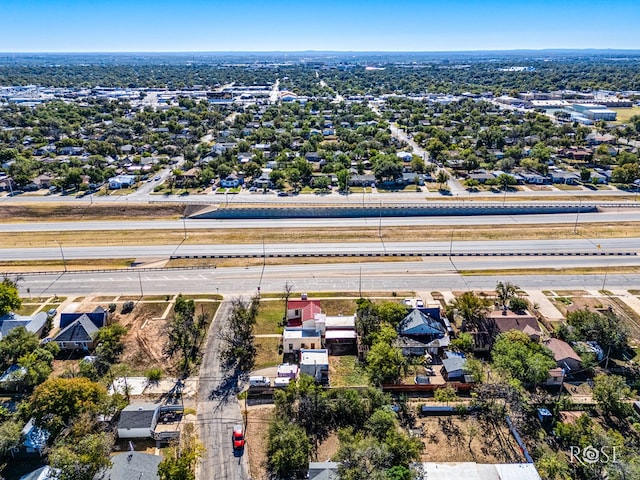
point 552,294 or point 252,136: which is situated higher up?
point 252,136

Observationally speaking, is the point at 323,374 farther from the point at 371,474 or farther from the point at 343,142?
the point at 343,142

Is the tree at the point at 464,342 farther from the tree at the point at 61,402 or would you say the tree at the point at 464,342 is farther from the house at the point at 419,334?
the tree at the point at 61,402

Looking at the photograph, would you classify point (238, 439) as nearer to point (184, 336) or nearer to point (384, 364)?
point (384, 364)

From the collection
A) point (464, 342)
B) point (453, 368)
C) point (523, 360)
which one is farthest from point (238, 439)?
point (523, 360)

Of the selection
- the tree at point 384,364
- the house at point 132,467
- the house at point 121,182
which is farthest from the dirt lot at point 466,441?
the house at point 121,182

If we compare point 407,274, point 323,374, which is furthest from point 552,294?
point 323,374
